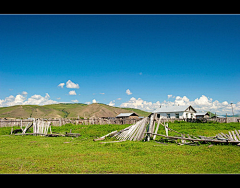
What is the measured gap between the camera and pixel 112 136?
50.6ft


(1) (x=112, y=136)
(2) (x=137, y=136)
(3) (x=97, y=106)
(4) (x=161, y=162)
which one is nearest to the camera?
(4) (x=161, y=162)

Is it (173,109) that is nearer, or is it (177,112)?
(177,112)

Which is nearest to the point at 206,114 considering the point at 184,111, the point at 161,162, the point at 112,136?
the point at 184,111

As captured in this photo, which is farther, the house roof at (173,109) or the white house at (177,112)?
the house roof at (173,109)

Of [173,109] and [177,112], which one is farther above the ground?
[173,109]

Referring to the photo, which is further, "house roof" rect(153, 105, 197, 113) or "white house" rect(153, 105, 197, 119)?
"house roof" rect(153, 105, 197, 113)
